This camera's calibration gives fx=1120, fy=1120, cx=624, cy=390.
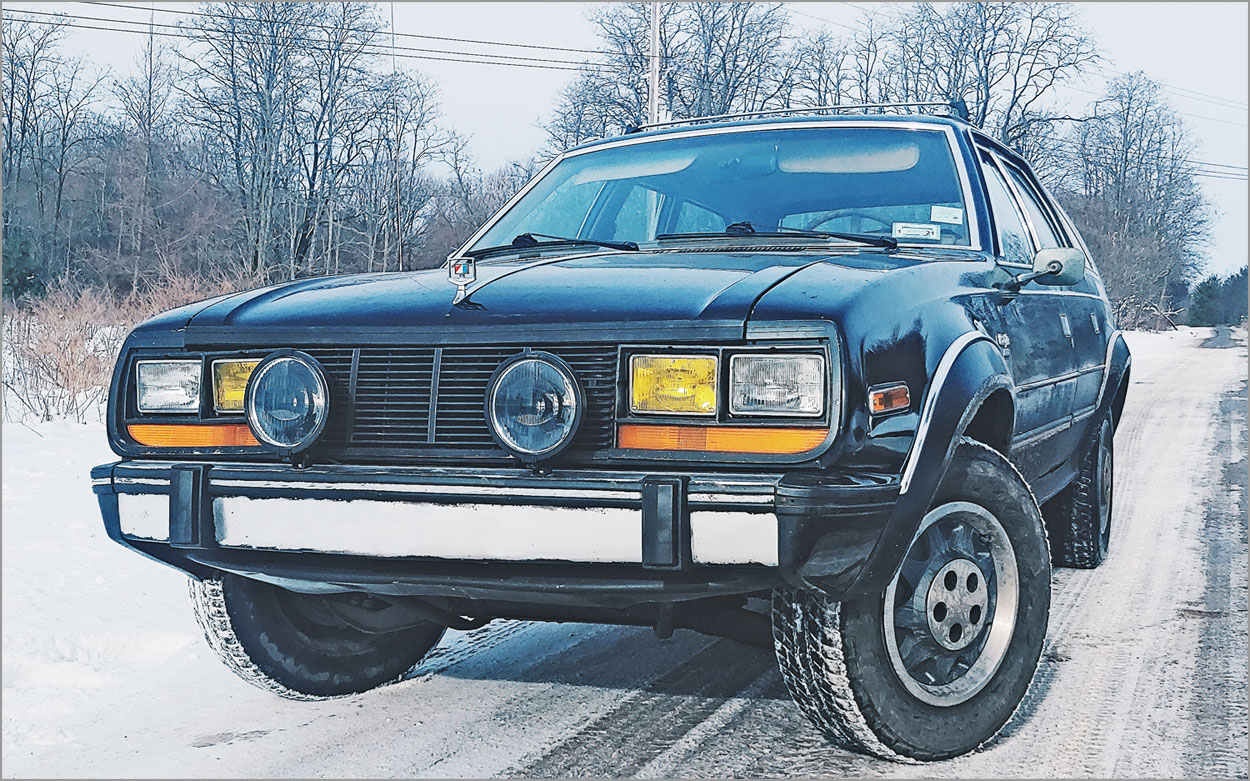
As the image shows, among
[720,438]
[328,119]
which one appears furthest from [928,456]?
[328,119]

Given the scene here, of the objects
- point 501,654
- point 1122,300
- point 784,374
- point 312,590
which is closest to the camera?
point 784,374

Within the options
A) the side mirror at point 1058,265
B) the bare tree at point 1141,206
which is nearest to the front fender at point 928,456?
the side mirror at point 1058,265

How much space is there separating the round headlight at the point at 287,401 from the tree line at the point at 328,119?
35532 millimetres

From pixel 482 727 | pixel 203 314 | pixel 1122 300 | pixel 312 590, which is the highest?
pixel 1122 300

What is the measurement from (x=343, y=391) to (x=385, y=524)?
369 millimetres

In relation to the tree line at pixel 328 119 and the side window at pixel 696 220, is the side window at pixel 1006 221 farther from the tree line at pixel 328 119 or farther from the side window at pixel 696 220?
the tree line at pixel 328 119

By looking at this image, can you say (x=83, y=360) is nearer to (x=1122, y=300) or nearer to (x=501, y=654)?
(x=501, y=654)

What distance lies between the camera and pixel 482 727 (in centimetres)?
306

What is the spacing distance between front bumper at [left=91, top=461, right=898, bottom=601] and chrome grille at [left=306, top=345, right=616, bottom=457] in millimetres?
88

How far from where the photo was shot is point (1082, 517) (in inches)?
191

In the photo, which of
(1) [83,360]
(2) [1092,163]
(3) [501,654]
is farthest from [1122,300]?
(3) [501,654]

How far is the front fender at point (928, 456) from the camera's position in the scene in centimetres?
234

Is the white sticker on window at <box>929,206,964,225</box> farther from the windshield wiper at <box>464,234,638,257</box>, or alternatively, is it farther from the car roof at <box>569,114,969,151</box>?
the windshield wiper at <box>464,234,638,257</box>

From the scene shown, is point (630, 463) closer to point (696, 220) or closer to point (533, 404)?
point (533, 404)
